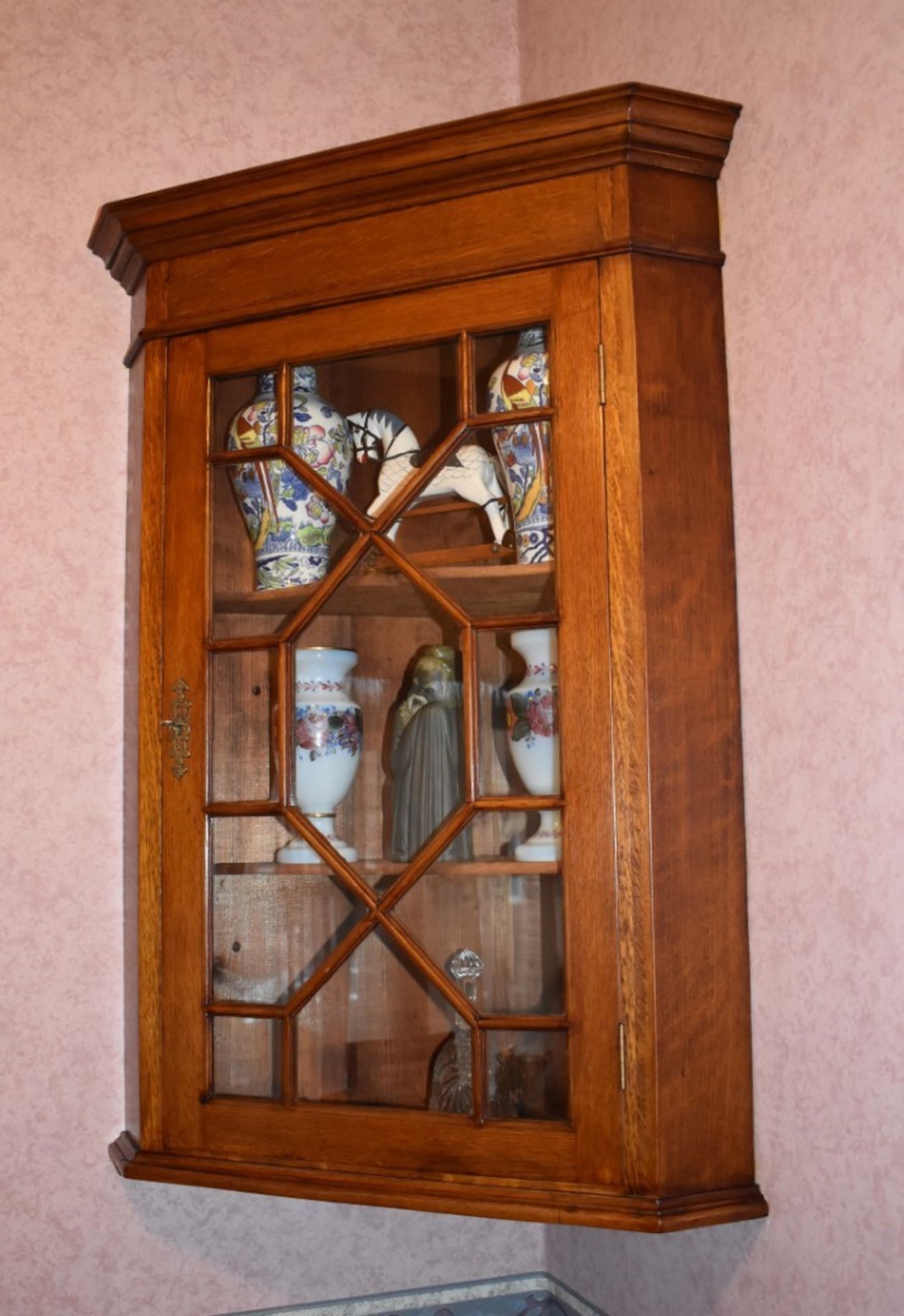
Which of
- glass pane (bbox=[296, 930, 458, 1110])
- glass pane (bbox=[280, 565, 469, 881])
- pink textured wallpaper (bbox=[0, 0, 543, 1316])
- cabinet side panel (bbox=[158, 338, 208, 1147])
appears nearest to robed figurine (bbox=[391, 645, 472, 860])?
glass pane (bbox=[280, 565, 469, 881])

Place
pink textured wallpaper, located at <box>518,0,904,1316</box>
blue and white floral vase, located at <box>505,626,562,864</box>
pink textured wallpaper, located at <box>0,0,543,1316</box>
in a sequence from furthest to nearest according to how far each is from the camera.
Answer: pink textured wallpaper, located at <box>0,0,543,1316</box> → blue and white floral vase, located at <box>505,626,562,864</box> → pink textured wallpaper, located at <box>518,0,904,1316</box>

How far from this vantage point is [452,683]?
1278 millimetres

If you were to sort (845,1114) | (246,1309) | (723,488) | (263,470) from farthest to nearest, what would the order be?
(246,1309), (263,470), (723,488), (845,1114)

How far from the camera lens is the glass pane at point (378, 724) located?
1280 mm

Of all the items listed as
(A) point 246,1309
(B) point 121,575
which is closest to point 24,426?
(B) point 121,575

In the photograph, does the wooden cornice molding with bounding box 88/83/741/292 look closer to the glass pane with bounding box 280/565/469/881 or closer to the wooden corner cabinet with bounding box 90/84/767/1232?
the wooden corner cabinet with bounding box 90/84/767/1232

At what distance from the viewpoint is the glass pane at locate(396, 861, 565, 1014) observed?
1217 mm

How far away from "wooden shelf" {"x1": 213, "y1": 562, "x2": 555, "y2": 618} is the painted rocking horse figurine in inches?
1.7

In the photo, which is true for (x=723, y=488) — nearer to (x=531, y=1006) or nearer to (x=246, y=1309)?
(x=531, y=1006)

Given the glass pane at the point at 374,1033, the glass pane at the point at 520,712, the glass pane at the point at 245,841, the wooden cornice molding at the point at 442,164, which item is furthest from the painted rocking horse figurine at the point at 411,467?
the glass pane at the point at 374,1033

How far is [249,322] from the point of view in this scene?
139 centimetres

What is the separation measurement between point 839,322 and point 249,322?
1.98ft

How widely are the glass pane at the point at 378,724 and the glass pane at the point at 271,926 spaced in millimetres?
34

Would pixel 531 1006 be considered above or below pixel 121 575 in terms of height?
below
